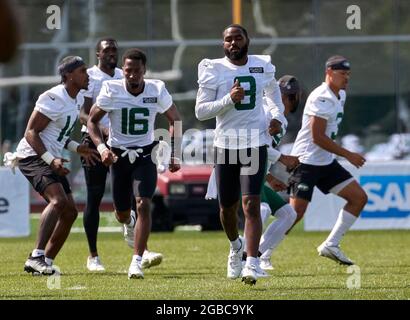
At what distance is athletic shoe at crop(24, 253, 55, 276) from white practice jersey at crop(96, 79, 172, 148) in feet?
3.92

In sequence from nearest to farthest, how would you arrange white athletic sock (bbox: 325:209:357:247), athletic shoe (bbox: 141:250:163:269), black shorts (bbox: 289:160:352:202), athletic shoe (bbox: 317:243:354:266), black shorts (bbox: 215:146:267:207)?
black shorts (bbox: 215:146:267:207)
athletic shoe (bbox: 141:250:163:269)
athletic shoe (bbox: 317:243:354:266)
white athletic sock (bbox: 325:209:357:247)
black shorts (bbox: 289:160:352:202)

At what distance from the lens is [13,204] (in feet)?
56.0

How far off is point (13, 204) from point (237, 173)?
8.65 metres

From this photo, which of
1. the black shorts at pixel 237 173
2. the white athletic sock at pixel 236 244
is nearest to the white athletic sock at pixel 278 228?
the white athletic sock at pixel 236 244

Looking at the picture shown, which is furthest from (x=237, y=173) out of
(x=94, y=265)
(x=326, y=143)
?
(x=94, y=265)

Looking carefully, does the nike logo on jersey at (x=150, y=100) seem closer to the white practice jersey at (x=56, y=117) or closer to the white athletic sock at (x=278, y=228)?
the white practice jersey at (x=56, y=117)

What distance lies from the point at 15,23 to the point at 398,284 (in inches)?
244

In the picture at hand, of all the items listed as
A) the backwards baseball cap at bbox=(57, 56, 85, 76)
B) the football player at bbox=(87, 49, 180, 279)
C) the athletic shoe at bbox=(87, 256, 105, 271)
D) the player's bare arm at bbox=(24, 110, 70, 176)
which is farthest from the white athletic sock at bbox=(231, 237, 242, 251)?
the backwards baseball cap at bbox=(57, 56, 85, 76)

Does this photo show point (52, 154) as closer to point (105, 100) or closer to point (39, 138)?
point (39, 138)

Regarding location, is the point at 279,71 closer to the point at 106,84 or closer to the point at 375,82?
the point at 375,82

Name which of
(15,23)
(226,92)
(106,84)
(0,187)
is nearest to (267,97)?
(226,92)

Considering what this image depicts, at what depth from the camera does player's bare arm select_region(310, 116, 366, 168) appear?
1024 cm

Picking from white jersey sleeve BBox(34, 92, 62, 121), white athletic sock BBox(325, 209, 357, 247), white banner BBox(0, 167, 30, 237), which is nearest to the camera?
white jersey sleeve BBox(34, 92, 62, 121)

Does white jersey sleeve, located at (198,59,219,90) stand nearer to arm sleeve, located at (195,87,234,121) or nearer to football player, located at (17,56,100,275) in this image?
arm sleeve, located at (195,87,234,121)
